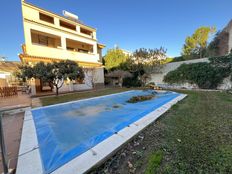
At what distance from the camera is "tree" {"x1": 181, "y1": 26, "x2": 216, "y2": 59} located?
20.4m

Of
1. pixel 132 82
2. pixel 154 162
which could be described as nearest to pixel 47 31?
pixel 132 82

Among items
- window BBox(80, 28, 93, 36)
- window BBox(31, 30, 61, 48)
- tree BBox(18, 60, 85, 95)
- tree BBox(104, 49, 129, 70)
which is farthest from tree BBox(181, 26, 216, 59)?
window BBox(31, 30, 61, 48)

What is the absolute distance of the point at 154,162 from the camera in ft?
7.71

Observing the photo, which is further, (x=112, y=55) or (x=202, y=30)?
(x=112, y=55)

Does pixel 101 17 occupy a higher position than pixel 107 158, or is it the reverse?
pixel 101 17

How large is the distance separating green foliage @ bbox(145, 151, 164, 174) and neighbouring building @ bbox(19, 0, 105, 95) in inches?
416

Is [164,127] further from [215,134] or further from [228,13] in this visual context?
[228,13]

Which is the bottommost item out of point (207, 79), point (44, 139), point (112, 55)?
point (44, 139)

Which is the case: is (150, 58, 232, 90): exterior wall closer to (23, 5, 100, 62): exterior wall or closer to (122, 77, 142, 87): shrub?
(122, 77, 142, 87): shrub

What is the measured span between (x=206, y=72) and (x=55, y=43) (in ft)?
63.8

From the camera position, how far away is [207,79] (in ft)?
44.1

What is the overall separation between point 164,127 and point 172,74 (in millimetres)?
14273

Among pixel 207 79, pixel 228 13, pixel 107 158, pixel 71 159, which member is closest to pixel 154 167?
pixel 107 158

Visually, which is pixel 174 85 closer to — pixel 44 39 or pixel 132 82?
pixel 132 82
